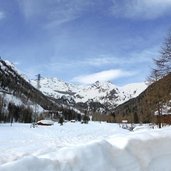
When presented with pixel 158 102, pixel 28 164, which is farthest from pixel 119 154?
pixel 158 102

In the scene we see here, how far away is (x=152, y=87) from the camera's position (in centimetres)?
3797

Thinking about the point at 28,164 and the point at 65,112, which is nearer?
the point at 28,164

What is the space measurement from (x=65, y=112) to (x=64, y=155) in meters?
186

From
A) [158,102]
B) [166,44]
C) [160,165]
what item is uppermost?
[166,44]

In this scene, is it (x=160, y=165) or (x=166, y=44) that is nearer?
(x=160, y=165)

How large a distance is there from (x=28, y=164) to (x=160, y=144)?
10.2 ft

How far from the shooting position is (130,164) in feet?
20.6

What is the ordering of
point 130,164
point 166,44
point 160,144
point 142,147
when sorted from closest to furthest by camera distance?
point 130,164
point 142,147
point 160,144
point 166,44

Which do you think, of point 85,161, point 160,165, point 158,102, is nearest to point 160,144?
point 160,165

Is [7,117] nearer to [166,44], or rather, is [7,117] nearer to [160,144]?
[166,44]

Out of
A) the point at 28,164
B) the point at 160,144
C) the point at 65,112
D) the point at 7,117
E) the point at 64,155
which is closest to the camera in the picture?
the point at 28,164

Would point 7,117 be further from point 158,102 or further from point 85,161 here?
point 85,161

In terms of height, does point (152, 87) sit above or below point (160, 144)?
above

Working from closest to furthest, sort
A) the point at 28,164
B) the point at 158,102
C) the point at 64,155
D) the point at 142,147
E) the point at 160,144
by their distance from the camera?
the point at 28,164 → the point at 64,155 → the point at 142,147 → the point at 160,144 → the point at 158,102
